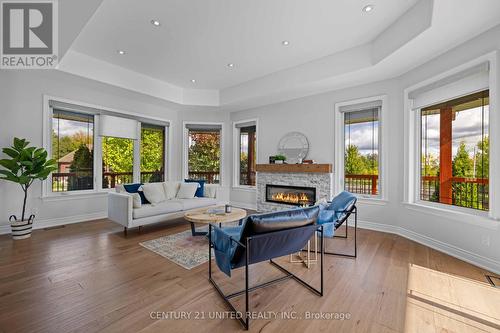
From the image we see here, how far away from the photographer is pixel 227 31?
3.31m

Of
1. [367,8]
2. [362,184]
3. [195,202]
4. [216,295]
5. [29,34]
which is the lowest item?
[216,295]

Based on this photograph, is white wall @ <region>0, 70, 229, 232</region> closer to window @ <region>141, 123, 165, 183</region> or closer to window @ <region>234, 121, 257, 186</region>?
window @ <region>141, 123, 165, 183</region>

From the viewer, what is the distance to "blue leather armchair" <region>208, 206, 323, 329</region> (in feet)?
5.76

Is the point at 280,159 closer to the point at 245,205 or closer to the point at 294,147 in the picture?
the point at 294,147

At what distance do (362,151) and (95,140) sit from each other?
5700mm

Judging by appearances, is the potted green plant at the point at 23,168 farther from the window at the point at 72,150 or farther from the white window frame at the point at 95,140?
the window at the point at 72,150

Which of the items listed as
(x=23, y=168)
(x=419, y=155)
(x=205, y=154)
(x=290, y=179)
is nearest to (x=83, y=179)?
(x=23, y=168)

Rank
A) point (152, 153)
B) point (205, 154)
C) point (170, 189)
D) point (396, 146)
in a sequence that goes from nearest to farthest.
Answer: point (396, 146)
point (170, 189)
point (152, 153)
point (205, 154)

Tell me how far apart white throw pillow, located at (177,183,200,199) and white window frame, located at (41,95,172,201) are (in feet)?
4.89

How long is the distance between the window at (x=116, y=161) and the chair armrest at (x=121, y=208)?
140cm

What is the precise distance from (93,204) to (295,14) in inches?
208

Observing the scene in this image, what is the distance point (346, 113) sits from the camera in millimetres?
4617

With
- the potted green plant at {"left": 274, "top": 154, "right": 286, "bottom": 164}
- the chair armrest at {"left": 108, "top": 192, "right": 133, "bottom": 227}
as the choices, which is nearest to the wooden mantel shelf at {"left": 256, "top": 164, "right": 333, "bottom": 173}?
the potted green plant at {"left": 274, "top": 154, "right": 286, "bottom": 164}

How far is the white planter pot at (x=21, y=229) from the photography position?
11.5 feet
